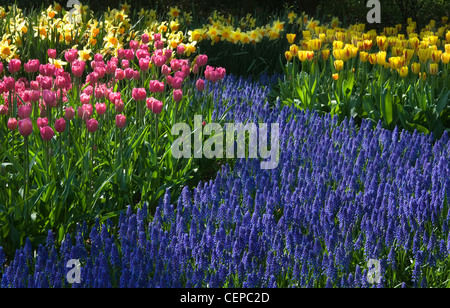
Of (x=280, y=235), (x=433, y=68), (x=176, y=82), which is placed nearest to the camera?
(x=280, y=235)

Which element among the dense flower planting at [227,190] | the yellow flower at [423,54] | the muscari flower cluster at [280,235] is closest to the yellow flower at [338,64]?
the dense flower planting at [227,190]

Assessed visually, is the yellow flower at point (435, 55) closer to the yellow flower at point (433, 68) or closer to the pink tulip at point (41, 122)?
the yellow flower at point (433, 68)

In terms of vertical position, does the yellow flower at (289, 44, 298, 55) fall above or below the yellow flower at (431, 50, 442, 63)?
above

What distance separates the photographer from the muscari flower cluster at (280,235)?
2498 millimetres

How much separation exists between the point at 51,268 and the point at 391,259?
1414mm

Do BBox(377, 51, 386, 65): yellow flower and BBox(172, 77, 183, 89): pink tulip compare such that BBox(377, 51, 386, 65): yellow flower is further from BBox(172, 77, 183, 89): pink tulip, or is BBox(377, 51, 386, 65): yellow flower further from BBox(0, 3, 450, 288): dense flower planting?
BBox(172, 77, 183, 89): pink tulip

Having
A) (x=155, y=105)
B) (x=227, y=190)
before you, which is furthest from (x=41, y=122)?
(x=227, y=190)

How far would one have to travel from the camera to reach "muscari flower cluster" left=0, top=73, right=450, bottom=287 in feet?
8.20

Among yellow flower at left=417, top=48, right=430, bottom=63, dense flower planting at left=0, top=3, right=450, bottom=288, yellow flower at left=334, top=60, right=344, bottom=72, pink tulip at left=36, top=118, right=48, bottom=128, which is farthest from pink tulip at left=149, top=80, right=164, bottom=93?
yellow flower at left=417, top=48, right=430, bottom=63

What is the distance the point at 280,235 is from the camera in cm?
277

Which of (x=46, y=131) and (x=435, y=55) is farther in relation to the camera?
(x=435, y=55)

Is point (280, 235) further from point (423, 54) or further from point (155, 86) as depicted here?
point (423, 54)
